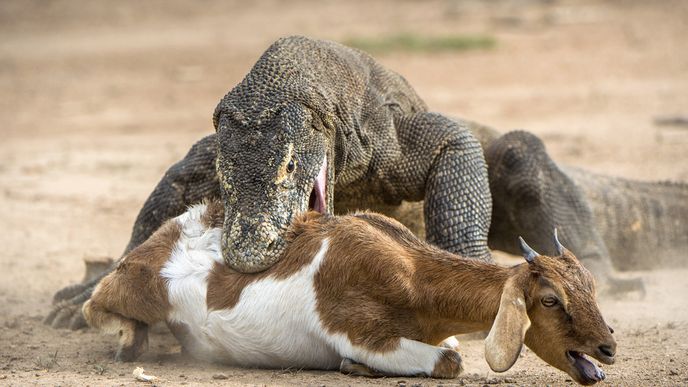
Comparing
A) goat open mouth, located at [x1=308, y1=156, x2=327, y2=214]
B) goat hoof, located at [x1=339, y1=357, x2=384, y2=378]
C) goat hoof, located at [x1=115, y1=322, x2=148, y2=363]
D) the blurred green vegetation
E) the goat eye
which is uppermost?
the blurred green vegetation

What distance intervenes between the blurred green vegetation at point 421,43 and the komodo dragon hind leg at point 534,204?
11.6 meters

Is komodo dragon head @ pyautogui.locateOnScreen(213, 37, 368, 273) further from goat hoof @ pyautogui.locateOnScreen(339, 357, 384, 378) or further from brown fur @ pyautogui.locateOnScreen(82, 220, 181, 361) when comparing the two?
goat hoof @ pyautogui.locateOnScreen(339, 357, 384, 378)

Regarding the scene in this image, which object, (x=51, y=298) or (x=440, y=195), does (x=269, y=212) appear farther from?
(x=51, y=298)

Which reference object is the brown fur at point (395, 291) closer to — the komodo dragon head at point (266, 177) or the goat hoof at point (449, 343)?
the goat hoof at point (449, 343)

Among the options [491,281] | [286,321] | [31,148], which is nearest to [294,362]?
[286,321]

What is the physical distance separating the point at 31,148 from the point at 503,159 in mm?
8564

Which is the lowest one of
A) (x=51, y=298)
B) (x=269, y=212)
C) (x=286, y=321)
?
(x=51, y=298)

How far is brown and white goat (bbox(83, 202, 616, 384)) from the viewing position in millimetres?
5004

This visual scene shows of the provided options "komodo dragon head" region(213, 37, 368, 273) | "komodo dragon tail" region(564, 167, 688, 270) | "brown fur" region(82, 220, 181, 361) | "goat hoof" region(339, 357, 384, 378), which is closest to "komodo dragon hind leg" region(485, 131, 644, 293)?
"komodo dragon tail" region(564, 167, 688, 270)

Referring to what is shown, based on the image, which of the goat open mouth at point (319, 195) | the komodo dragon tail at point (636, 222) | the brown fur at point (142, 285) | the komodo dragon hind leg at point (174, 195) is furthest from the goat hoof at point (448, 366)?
the komodo dragon tail at point (636, 222)

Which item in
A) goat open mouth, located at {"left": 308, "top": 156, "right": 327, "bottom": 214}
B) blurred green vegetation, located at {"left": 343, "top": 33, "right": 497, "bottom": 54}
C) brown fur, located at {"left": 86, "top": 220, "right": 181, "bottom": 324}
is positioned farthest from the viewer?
blurred green vegetation, located at {"left": 343, "top": 33, "right": 497, "bottom": 54}

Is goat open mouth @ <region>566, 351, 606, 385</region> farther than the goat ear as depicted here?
Yes

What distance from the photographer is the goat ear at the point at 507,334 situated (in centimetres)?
487

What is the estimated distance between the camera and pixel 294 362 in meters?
5.75
